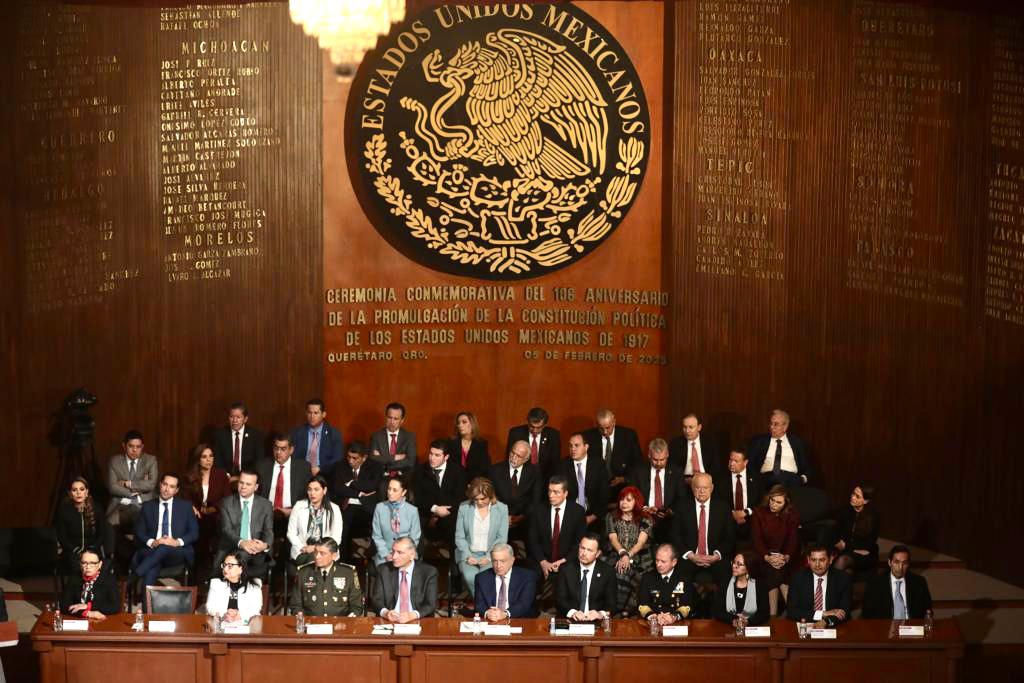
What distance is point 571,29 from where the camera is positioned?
12.7 metres

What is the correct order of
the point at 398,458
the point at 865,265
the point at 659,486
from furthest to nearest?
the point at 865,265, the point at 398,458, the point at 659,486

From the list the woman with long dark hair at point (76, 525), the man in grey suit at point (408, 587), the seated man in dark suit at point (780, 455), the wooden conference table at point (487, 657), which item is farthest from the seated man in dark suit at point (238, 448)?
the seated man in dark suit at point (780, 455)

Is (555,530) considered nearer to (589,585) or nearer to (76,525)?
(589,585)

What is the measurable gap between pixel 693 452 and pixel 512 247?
7.19ft

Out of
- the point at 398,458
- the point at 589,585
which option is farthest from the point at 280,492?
the point at 589,585

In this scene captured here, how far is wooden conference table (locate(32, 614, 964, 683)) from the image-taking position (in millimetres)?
9539

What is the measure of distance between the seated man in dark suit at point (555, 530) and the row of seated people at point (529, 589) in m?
0.74

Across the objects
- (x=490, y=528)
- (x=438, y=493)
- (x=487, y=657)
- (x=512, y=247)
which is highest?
(x=512, y=247)

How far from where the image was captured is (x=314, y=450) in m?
12.3

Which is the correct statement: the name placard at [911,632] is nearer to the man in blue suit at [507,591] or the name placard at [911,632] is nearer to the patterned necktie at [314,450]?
the man in blue suit at [507,591]

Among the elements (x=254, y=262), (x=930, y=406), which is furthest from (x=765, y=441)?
(x=254, y=262)

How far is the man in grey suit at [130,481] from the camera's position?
1174 centimetres

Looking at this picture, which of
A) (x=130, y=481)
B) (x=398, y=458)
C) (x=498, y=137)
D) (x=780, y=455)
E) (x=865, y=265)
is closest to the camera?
(x=130, y=481)

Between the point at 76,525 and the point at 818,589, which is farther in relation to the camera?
the point at 76,525
